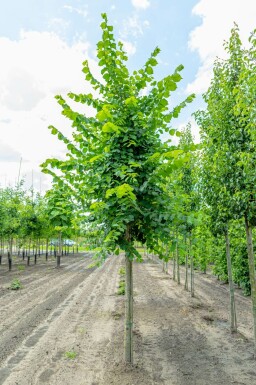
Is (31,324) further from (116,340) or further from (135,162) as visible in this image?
(135,162)

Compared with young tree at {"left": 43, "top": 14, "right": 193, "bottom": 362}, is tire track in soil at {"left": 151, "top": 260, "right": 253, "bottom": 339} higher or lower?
lower

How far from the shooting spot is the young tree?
5.83 metres

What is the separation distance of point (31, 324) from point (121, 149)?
714 cm

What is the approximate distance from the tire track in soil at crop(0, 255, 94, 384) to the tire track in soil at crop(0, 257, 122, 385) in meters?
0.03

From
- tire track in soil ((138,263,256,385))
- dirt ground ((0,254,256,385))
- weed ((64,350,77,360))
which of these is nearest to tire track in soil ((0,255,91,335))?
dirt ground ((0,254,256,385))

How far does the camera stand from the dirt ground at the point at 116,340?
634cm

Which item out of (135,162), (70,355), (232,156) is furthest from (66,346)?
(232,156)

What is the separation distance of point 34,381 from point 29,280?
14496 mm

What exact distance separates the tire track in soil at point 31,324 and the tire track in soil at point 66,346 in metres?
0.03

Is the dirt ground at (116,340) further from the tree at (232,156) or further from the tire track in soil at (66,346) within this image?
the tree at (232,156)

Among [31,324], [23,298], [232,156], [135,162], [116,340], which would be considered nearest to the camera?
[135,162]

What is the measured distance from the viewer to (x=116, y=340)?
8.45 meters

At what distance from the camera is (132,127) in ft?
20.8

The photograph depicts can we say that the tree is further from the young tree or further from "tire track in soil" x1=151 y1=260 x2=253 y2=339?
"tire track in soil" x1=151 y1=260 x2=253 y2=339
